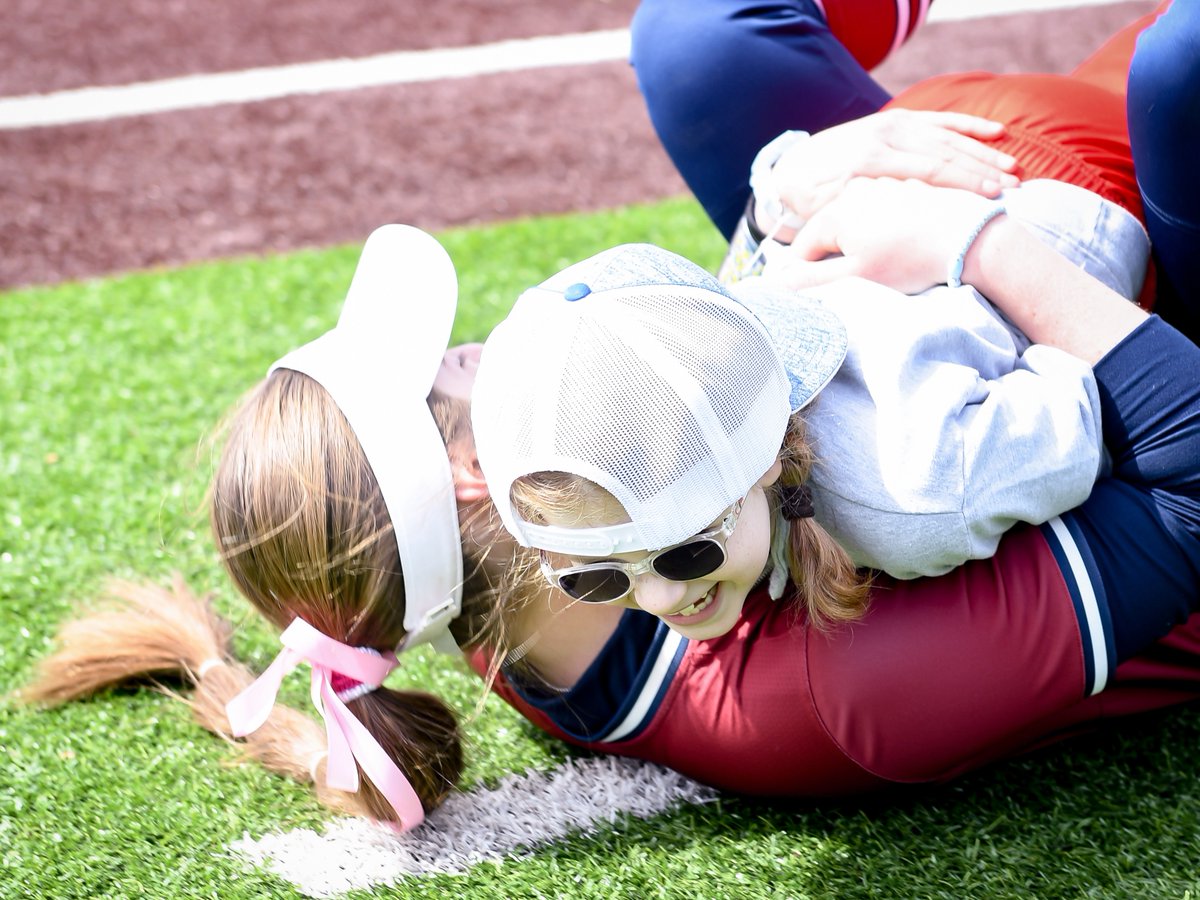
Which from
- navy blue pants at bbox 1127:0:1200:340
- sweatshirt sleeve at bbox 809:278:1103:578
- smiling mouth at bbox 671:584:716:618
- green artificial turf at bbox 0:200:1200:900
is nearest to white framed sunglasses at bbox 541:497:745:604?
smiling mouth at bbox 671:584:716:618

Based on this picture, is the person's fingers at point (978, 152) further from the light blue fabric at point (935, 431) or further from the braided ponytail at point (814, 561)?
the braided ponytail at point (814, 561)

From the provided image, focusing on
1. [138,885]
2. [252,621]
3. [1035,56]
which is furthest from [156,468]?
[1035,56]

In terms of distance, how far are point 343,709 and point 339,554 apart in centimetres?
24

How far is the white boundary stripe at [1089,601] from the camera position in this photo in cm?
176

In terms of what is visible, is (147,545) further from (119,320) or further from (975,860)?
(975,860)

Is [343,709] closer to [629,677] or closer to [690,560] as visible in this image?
[629,677]

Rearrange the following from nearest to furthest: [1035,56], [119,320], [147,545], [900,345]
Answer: [900,345], [147,545], [119,320], [1035,56]

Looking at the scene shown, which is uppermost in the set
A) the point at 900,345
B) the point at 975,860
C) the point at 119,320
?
the point at 900,345

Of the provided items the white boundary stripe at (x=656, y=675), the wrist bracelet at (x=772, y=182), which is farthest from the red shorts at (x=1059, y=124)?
the white boundary stripe at (x=656, y=675)

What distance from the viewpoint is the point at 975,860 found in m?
1.78

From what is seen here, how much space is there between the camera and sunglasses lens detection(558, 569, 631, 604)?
1515mm

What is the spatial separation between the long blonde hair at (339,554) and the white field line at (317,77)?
3.92 meters

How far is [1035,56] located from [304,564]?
14.5 feet

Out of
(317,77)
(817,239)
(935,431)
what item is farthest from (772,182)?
(317,77)
